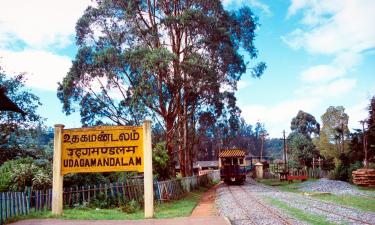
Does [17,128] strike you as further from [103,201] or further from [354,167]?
[354,167]

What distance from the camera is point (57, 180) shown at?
43.1 feet

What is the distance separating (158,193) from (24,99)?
14291 millimetres

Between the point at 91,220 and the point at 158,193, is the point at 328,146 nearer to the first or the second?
the point at 158,193

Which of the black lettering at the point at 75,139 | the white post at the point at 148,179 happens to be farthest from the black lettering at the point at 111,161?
the black lettering at the point at 75,139

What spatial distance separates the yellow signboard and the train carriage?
24.4 meters

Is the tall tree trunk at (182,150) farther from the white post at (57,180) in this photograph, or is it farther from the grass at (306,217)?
the white post at (57,180)

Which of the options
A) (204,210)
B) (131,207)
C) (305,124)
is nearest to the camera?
(131,207)

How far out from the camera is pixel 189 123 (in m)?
35.7

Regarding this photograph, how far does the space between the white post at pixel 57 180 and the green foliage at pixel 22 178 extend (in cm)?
163

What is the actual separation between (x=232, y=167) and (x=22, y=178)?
81.0ft

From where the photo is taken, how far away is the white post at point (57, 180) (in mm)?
12859

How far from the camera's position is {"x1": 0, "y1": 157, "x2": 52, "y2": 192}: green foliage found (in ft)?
47.0

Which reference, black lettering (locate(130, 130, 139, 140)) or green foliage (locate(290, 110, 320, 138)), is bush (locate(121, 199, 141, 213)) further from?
green foliage (locate(290, 110, 320, 138))

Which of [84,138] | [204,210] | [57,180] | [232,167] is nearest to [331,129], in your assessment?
[232,167]
